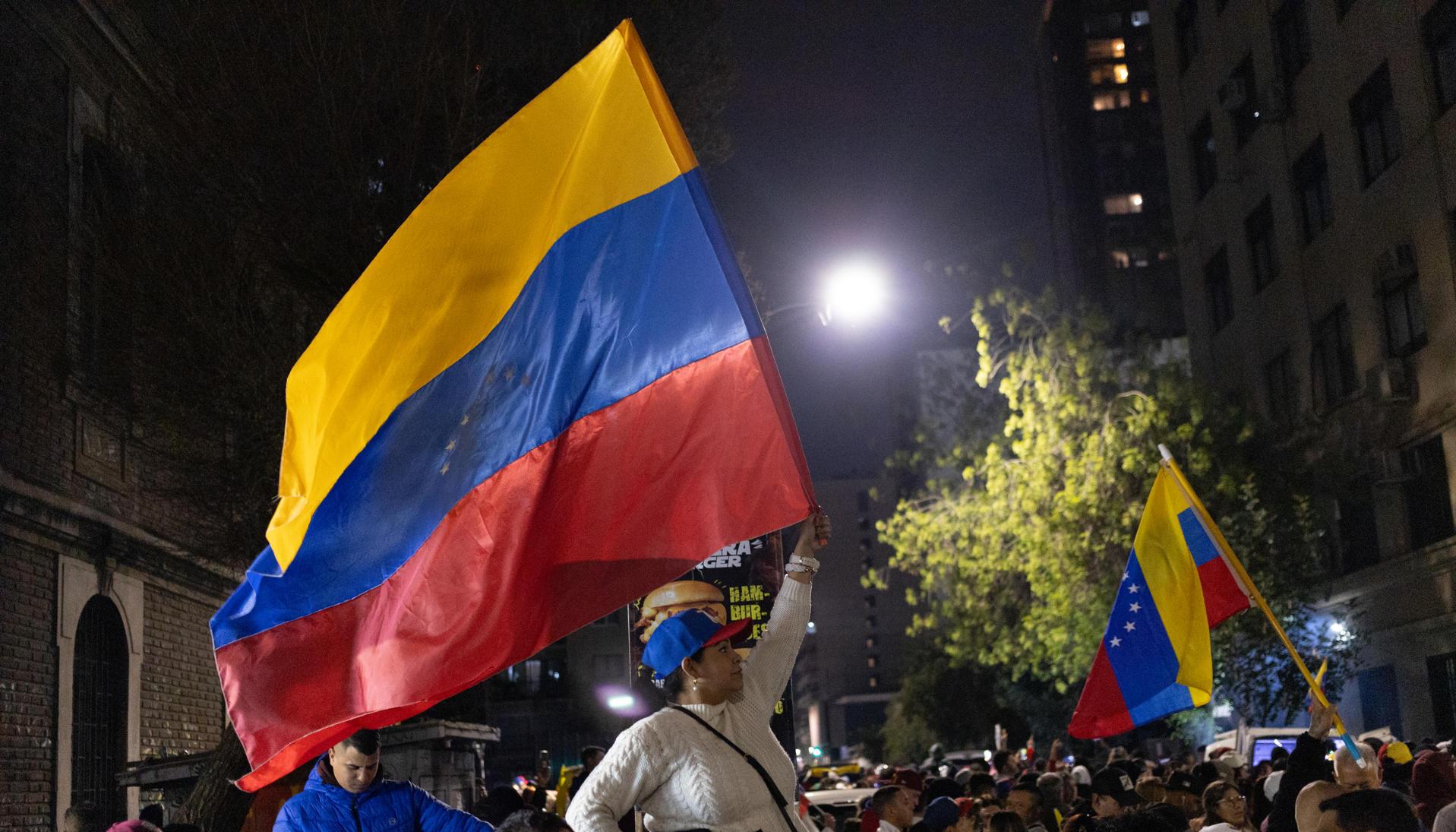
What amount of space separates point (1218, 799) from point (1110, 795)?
1390mm

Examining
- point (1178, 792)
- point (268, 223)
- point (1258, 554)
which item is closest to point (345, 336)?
point (1178, 792)

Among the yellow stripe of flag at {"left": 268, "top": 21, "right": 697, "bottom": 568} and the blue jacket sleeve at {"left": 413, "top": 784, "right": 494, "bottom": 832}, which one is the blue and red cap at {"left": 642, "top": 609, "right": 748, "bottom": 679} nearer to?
the blue jacket sleeve at {"left": 413, "top": 784, "right": 494, "bottom": 832}

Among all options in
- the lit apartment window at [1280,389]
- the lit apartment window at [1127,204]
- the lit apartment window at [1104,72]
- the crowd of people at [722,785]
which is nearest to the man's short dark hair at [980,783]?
the crowd of people at [722,785]

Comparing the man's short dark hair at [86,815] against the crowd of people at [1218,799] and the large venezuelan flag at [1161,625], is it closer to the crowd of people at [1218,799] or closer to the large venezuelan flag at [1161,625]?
the crowd of people at [1218,799]

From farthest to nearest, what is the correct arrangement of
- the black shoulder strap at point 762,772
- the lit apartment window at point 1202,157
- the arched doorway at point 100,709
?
1. the lit apartment window at point 1202,157
2. the arched doorway at point 100,709
3. the black shoulder strap at point 762,772

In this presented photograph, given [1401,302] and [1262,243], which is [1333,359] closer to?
[1401,302]

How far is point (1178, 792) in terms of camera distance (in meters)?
9.89

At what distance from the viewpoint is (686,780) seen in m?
4.61

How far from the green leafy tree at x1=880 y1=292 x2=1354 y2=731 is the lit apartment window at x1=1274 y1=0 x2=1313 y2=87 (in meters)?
6.08

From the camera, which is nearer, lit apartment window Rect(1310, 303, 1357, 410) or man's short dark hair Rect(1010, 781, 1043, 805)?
man's short dark hair Rect(1010, 781, 1043, 805)

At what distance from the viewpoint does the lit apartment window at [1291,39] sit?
27.6m

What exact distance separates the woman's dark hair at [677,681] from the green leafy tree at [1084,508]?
19919 millimetres

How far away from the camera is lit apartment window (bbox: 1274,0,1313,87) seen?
27625mm

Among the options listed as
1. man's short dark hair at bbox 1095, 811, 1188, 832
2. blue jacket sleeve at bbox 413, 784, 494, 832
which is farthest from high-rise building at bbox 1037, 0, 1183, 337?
blue jacket sleeve at bbox 413, 784, 494, 832
